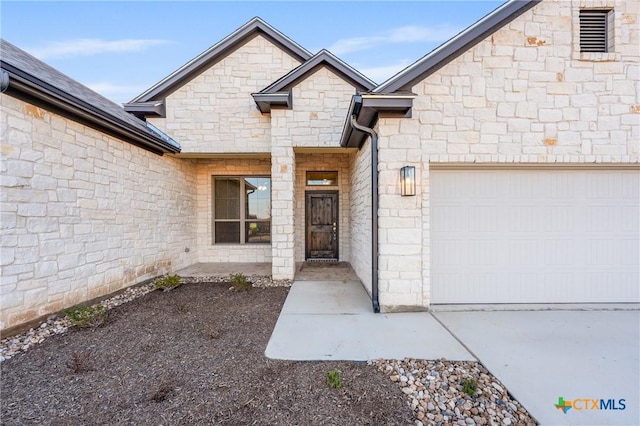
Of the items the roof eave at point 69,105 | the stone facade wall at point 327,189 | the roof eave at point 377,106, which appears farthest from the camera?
the stone facade wall at point 327,189

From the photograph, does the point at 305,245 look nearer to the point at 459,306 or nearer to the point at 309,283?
the point at 309,283

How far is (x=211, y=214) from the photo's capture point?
8.15 meters

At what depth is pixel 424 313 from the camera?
13.0ft

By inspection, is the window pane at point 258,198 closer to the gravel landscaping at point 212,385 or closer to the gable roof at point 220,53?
the gable roof at point 220,53

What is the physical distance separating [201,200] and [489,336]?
7.79m

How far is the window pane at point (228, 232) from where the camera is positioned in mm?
8281

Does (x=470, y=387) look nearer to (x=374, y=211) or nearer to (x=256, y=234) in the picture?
(x=374, y=211)

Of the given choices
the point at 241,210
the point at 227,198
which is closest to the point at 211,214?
the point at 227,198

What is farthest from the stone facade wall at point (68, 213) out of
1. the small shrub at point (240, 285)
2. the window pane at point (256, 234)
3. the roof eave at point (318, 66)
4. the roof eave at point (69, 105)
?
the roof eave at point (318, 66)

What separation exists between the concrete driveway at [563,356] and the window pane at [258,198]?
5804 millimetres

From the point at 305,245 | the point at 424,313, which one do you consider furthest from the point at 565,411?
the point at 305,245

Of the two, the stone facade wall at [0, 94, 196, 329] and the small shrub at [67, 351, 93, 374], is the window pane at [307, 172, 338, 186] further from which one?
the small shrub at [67, 351, 93, 374]

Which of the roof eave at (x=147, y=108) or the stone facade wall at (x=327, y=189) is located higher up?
the roof eave at (x=147, y=108)

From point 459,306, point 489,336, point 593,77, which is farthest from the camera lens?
point 459,306
